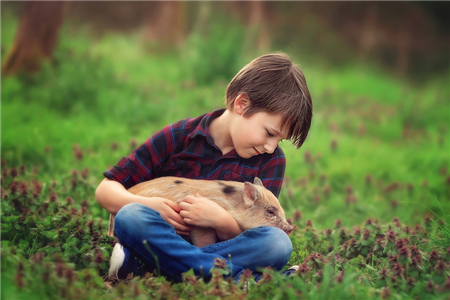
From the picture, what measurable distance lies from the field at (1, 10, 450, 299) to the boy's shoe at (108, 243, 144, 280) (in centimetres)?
7

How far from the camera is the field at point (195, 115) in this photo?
8.31ft

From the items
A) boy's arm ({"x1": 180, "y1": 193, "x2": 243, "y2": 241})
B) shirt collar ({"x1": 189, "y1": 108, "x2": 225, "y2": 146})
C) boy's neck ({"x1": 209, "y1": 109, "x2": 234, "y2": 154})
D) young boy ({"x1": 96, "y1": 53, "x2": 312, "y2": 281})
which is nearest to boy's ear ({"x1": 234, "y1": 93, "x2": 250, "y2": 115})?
young boy ({"x1": 96, "y1": 53, "x2": 312, "y2": 281})

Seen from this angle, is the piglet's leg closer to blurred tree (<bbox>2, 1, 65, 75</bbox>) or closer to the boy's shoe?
the boy's shoe

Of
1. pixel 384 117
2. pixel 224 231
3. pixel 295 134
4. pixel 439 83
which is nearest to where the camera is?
pixel 224 231

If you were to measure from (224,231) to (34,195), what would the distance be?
184 centimetres

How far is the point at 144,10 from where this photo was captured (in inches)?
558

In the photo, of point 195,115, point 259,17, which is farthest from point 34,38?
point 259,17

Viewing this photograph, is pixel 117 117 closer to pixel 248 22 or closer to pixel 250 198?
pixel 250 198

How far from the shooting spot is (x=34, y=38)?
780 cm

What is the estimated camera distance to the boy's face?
10.2ft

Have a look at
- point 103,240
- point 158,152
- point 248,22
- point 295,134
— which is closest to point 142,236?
point 103,240

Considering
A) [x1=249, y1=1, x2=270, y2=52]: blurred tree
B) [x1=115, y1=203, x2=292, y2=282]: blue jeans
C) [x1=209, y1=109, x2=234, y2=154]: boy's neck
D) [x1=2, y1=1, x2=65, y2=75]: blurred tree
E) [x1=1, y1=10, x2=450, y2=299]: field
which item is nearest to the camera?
[x1=1, y1=10, x2=450, y2=299]: field

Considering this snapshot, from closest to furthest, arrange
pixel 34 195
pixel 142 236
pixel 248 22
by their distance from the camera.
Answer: pixel 142 236 → pixel 34 195 → pixel 248 22

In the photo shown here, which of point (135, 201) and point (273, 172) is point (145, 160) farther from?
point (273, 172)
